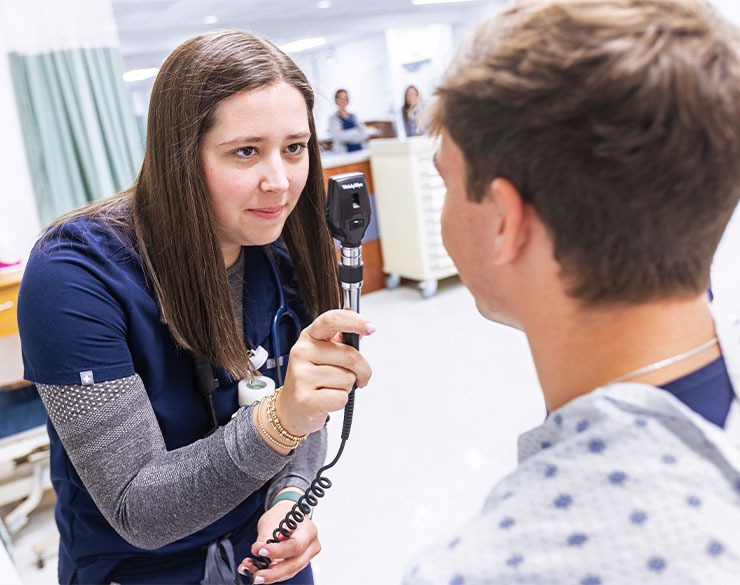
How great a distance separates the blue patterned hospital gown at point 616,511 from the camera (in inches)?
22.5

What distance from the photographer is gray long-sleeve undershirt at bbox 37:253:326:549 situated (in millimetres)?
1012

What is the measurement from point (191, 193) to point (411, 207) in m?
3.64

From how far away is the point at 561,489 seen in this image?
24.5 inches

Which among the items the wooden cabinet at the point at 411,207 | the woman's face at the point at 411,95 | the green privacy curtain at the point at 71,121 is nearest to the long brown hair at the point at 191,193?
the green privacy curtain at the point at 71,121

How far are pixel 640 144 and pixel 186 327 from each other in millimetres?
796

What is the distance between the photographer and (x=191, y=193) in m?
1.11

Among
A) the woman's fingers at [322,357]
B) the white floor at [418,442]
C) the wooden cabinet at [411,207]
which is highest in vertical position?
the woman's fingers at [322,357]

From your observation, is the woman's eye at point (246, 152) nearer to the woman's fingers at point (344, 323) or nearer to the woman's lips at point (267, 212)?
the woman's lips at point (267, 212)

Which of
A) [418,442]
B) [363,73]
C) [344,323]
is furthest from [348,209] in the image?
[363,73]

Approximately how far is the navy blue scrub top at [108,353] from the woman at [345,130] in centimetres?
410

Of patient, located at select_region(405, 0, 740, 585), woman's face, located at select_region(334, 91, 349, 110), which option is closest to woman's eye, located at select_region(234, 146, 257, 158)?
patient, located at select_region(405, 0, 740, 585)

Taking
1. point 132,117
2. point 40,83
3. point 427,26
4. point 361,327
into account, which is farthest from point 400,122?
point 361,327

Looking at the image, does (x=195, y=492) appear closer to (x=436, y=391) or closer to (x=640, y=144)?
(x=640, y=144)

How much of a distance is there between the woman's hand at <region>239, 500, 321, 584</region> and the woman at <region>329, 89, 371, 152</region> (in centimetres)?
432
